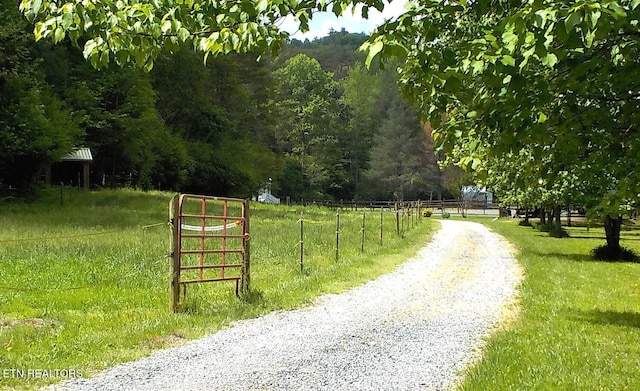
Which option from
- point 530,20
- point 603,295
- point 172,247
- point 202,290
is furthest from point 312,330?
point 603,295

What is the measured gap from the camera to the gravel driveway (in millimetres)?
5621

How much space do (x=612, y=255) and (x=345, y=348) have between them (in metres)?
15.8

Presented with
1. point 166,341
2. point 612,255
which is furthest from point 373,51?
point 612,255

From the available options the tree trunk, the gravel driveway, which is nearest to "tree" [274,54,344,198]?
the tree trunk

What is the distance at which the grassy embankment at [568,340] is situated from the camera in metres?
5.56

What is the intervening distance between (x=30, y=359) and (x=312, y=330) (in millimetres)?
3394

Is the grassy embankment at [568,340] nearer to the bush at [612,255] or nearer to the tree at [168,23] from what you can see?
the tree at [168,23]

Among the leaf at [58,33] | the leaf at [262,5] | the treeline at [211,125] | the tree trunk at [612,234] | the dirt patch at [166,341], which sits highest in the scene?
the treeline at [211,125]

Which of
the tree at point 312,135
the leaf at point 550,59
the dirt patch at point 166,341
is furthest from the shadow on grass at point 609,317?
the tree at point 312,135

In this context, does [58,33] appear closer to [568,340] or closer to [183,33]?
[183,33]

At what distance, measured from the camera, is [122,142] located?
1585 inches

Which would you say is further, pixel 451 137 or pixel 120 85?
pixel 120 85

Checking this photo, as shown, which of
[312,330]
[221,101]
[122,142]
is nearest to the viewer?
[312,330]

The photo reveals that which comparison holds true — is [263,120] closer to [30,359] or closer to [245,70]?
[245,70]
